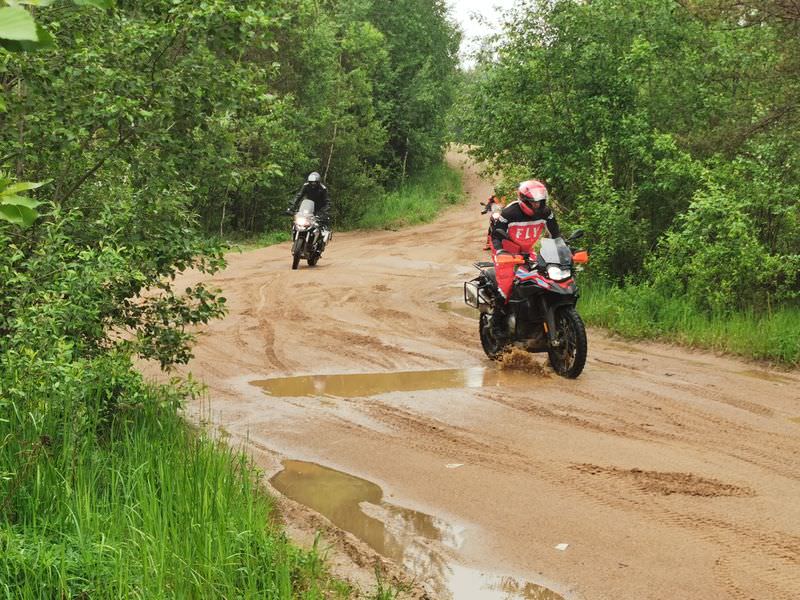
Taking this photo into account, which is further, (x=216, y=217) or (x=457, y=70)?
(x=457, y=70)

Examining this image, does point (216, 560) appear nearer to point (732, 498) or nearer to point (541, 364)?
point (732, 498)

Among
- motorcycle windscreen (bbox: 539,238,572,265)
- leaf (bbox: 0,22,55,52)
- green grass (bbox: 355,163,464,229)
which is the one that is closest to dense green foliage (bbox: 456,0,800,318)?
motorcycle windscreen (bbox: 539,238,572,265)

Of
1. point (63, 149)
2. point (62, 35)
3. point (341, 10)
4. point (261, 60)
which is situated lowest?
point (63, 149)

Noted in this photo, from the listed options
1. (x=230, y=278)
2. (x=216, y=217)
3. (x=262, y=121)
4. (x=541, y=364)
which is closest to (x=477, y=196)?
Answer: (x=216, y=217)

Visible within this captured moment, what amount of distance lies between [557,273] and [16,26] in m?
8.25

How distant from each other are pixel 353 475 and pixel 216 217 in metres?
21.7

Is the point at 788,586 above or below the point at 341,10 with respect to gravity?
below

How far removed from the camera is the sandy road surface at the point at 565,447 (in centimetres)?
482

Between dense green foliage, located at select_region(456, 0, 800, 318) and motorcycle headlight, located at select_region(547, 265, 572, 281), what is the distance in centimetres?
309

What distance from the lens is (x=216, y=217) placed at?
88.9ft

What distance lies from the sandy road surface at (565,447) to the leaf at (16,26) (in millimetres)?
3928

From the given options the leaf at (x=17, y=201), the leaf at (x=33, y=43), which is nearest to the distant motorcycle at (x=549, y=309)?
the leaf at (x=17, y=201)

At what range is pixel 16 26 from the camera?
1.22m

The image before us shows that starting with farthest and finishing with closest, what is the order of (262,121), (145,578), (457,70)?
(457,70) → (262,121) → (145,578)
